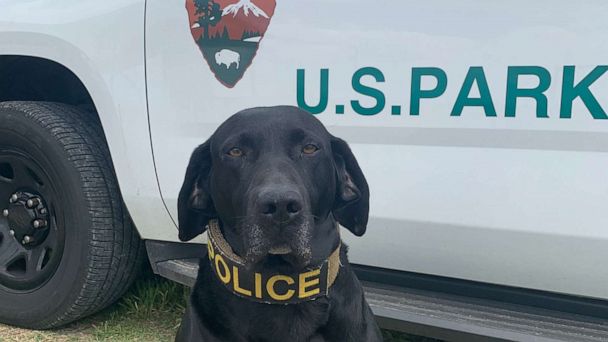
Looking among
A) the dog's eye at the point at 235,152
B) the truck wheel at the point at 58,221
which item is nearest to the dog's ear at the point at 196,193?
the dog's eye at the point at 235,152

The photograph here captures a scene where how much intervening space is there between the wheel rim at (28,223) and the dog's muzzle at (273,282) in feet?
4.72

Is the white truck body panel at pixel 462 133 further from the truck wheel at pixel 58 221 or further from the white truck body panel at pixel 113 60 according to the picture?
the truck wheel at pixel 58 221

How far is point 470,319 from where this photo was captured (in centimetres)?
235

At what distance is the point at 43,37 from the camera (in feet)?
9.63

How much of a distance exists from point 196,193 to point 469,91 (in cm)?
97

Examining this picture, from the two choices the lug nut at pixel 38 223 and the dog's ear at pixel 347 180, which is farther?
the lug nut at pixel 38 223

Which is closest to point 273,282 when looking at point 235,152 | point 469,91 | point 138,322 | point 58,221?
point 235,152

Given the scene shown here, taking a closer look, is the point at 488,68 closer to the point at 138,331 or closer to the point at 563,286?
the point at 563,286

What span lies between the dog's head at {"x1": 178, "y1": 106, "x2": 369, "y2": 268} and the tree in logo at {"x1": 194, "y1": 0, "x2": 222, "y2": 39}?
71cm

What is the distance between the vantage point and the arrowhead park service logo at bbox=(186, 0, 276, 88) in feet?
8.44

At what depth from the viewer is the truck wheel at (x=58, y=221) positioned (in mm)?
2986

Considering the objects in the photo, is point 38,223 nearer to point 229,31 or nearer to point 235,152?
point 229,31

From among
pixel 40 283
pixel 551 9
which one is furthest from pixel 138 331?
pixel 551 9

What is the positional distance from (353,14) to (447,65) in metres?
0.39
